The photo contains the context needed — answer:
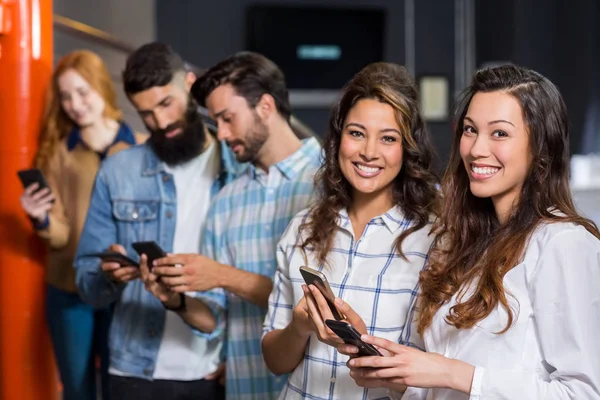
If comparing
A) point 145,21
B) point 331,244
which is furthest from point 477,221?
point 145,21

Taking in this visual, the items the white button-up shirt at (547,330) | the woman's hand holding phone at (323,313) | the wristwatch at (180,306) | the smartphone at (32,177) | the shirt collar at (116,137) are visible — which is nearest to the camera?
the white button-up shirt at (547,330)

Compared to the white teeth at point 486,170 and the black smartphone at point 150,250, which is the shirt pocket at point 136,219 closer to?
the black smartphone at point 150,250

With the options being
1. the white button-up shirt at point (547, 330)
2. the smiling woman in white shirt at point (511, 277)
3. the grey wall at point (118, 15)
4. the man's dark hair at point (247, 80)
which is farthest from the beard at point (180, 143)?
the grey wall at point (118, 15)

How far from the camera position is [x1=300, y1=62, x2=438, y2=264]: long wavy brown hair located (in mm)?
1800

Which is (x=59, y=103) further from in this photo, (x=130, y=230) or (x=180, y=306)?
(x=180, y=306)

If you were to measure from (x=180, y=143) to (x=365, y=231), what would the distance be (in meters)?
0.81

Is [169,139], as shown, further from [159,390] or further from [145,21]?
[145,21]

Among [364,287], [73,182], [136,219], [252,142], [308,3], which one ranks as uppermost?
[308,3]

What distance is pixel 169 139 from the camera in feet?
8.00

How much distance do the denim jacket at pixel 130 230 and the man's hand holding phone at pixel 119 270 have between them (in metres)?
0.09

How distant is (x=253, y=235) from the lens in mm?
2229

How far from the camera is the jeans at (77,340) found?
2809 mm

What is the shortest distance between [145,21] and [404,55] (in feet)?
6.91

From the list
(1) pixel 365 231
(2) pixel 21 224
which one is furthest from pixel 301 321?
(2) pixel 21 224
